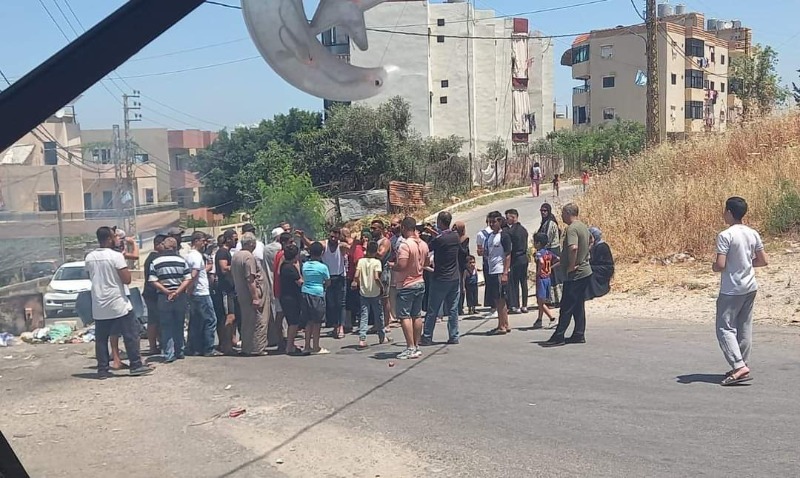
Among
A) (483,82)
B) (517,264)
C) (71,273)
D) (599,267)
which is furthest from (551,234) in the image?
(483,82)

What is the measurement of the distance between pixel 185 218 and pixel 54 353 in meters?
9.21

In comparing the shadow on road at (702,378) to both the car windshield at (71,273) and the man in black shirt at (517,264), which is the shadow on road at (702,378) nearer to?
the man in black shirt at (517,264)

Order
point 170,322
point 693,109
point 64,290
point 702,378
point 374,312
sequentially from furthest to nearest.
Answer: point 693,109 → point 374,312 → point 170,322 → point 64,290 → point 702,378

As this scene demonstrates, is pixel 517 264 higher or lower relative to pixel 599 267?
lower

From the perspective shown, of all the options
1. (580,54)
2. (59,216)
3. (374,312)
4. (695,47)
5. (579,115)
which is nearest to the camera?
(59,216)

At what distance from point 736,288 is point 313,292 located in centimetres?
503

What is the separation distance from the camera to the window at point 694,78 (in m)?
58.6

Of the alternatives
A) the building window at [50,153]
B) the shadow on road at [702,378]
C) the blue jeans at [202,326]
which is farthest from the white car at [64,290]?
the shadow on road at [702,378]

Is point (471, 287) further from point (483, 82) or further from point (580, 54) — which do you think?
point (580, 54)

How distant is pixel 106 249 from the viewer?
8.14 m

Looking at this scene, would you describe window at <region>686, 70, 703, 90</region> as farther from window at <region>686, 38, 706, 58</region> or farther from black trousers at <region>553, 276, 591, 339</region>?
black trousers at <region>553, 276, 591, 339</region>

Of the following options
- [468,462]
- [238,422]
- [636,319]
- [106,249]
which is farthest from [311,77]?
[636,319]

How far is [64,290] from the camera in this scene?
9.05m

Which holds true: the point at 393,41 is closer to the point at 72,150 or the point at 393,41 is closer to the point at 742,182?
the point at 72,150
